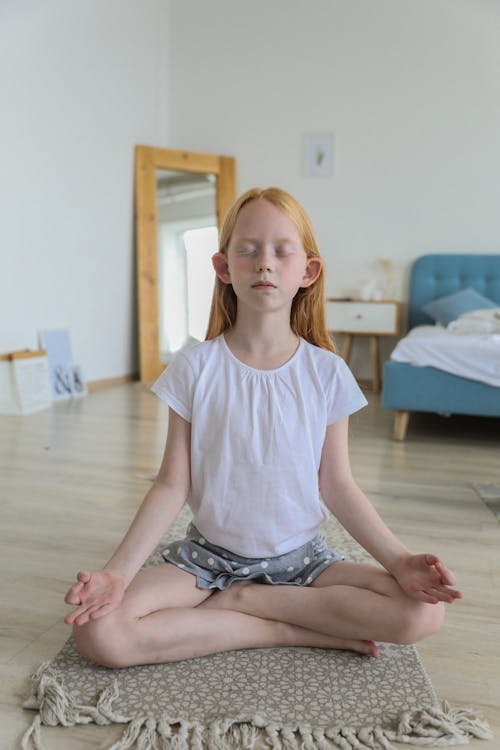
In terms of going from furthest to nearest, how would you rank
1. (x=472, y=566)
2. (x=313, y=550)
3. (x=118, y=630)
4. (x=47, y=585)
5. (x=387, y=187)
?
1. (x=387, y=187)
2. (x=472, y=566)
3. (x=47, y=585)
4. (x=313, y=550)
5. (x=118, y=630)

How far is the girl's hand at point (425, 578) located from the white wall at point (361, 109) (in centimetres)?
397

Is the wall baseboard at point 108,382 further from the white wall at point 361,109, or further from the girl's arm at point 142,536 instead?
the girl's arm at point 142,536

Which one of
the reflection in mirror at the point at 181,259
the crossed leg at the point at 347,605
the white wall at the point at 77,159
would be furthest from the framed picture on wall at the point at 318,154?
the crossed leg at the point at 347,605

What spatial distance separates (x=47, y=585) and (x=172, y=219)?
3825mm

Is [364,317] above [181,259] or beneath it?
beneath

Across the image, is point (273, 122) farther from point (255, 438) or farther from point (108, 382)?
point (255, 438)

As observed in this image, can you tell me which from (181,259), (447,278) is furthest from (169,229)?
(447,278)

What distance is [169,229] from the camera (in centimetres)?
503

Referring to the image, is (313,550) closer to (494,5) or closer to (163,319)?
(163,319)

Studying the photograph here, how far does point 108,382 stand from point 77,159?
142cm

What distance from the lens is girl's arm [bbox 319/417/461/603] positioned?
3.57 feet

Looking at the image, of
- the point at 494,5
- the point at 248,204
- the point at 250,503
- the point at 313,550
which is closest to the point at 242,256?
the point at 248,204

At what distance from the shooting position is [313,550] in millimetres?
1320

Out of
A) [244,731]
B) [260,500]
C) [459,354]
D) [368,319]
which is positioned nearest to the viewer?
[244,731]
